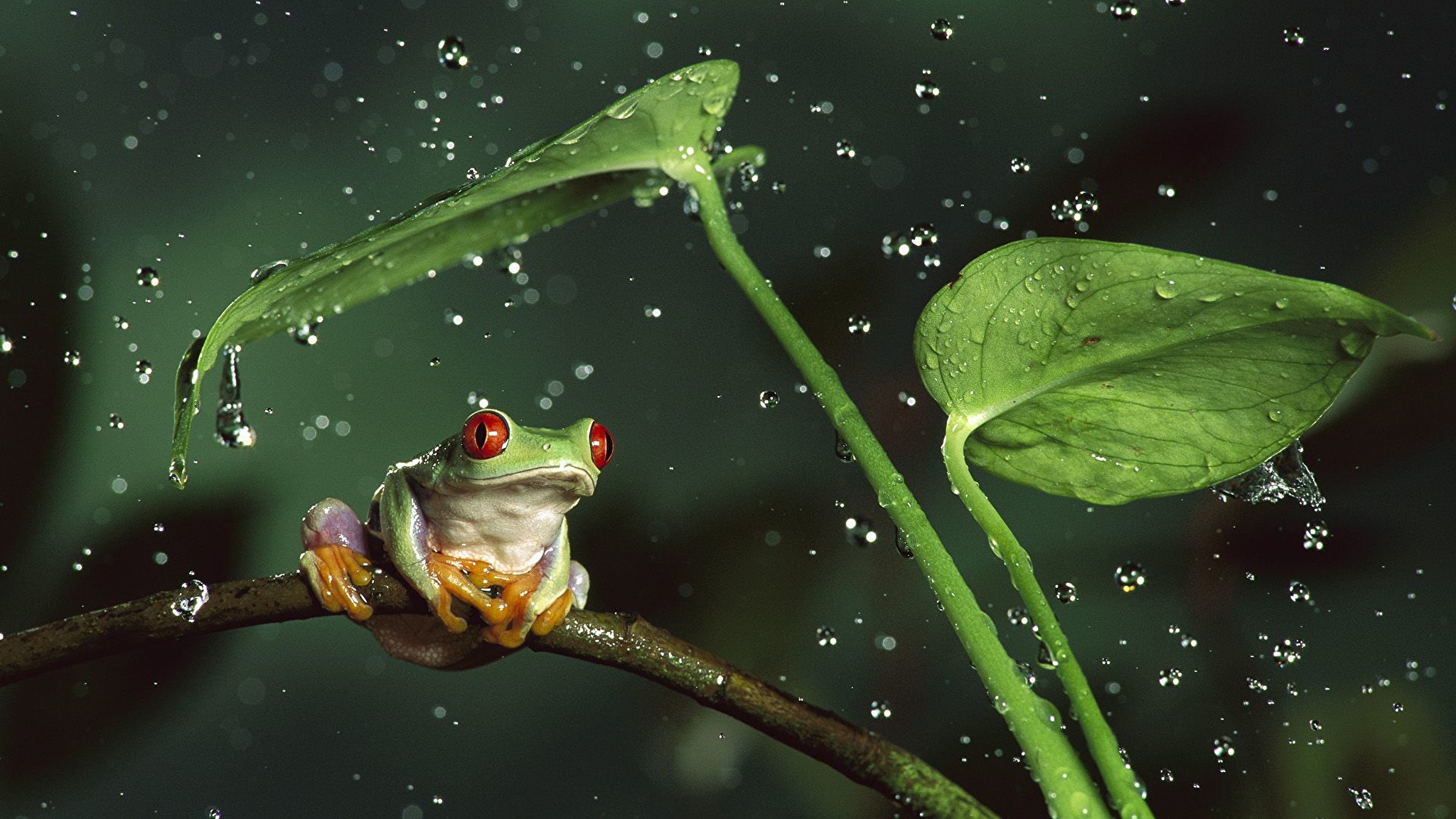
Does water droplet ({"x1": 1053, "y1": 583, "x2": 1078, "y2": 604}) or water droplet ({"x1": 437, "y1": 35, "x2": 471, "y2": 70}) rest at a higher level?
water droplet ({"x1": 437, "y1": 35, "x2": 471, "y2": 70})

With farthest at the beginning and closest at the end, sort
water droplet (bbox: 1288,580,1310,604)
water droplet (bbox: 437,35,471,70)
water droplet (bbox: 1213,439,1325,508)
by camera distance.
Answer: water droplet (bbox: 1288,580,1310,604) → water droplet (bbox: 437,35,471,70) → water droplet (bbox: 1213,439,1325,508)

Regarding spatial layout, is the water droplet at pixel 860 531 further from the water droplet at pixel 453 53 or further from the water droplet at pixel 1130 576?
the water droplet at pixel 453 53

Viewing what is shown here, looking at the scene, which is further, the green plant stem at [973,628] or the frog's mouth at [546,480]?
the frog's mouth at [546,480]

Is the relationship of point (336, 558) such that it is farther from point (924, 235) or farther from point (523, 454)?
point (924, 235)

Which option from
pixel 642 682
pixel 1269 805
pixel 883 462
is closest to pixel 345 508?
pixel 883 462

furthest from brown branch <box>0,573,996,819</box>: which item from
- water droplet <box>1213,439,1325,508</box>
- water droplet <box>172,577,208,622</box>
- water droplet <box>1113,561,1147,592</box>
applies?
water droplet <box>1113,561,1147,592</box>

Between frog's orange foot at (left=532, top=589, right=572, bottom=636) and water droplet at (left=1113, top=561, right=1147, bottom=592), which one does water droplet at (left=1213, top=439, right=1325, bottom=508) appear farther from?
frog's orange foot at (left=532, top=589, right=572, bottom=636)

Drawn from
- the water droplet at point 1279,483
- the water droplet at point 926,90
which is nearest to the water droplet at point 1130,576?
the water droplet at point 1279,483
